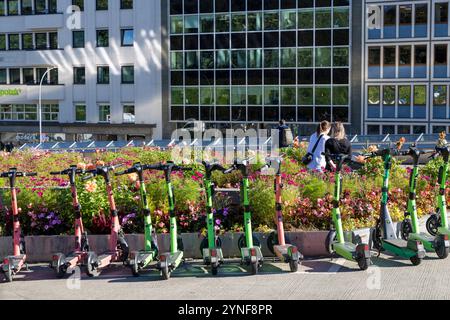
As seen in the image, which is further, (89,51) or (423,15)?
(89,51)

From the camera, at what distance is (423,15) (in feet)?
155

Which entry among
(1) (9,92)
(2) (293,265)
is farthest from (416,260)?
(1) (9,92)

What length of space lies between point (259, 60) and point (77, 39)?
1355 cm

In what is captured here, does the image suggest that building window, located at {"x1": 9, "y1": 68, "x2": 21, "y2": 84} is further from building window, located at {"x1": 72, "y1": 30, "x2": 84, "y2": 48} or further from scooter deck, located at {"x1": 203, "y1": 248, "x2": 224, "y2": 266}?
scooter deck, located at {"x1": 203, "y1": 248, "x2": 224, "y2": 266}

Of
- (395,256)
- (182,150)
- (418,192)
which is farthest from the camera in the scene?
(182,150)

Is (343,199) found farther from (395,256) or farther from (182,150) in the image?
(182,150)

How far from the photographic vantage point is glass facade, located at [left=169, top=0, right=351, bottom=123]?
49.6 metres

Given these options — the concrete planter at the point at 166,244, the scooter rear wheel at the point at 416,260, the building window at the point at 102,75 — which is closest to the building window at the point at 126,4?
the building window at the point at 102,75

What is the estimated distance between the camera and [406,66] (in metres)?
48.2

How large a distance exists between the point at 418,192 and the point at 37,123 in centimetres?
4791

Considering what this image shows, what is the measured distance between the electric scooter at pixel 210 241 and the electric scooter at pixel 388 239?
2.16 m

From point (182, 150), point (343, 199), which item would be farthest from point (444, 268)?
point (182, 150)

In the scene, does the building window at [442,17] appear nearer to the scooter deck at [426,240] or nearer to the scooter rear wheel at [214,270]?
the scooter deck at [426,240]

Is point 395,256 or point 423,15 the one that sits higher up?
point 423,15
